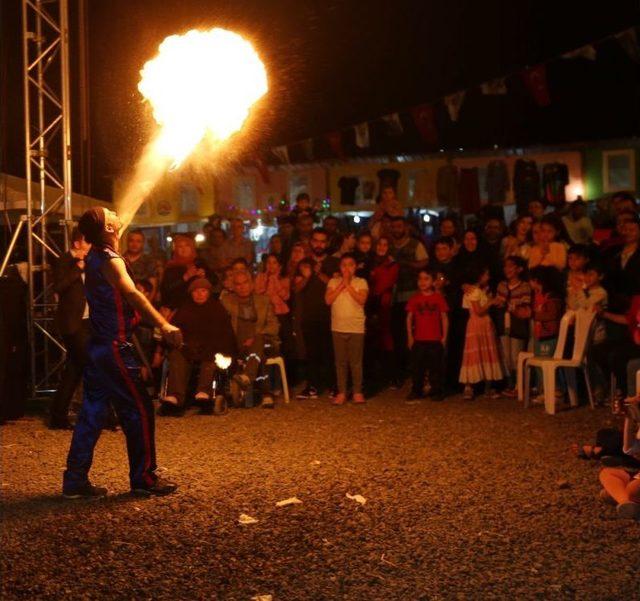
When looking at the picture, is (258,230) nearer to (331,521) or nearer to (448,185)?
(448,185)

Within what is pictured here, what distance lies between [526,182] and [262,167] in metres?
4.72

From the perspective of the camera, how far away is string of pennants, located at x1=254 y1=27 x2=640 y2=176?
1216cm

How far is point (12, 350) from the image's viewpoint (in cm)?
1004

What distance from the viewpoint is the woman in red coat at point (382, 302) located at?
37.8 feet

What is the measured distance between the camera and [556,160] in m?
15.8

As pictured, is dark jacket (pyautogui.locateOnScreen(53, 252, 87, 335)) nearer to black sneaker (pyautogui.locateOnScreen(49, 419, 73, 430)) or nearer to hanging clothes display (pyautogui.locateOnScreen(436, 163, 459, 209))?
black sneaker (pyautogui.locateOnScreen(49, 419, 73, 430))

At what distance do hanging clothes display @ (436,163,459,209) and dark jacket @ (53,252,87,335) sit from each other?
8.35 meters

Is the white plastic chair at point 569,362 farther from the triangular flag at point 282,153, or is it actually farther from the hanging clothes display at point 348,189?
the triangular flag at point 282,153

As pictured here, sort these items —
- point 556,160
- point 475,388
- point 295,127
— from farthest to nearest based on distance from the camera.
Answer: point 295,127 < point 556,160 < point 475,388

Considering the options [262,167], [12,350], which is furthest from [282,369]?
[262,167]

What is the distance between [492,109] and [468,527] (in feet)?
61.2

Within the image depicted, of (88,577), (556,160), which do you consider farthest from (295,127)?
(88,577)

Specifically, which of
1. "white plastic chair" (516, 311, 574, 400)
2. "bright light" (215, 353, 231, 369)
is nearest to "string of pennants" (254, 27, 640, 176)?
"white plastic chair" (516, 311, 574, 400)

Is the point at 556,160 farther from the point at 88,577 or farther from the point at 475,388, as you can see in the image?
the point at 88,577
